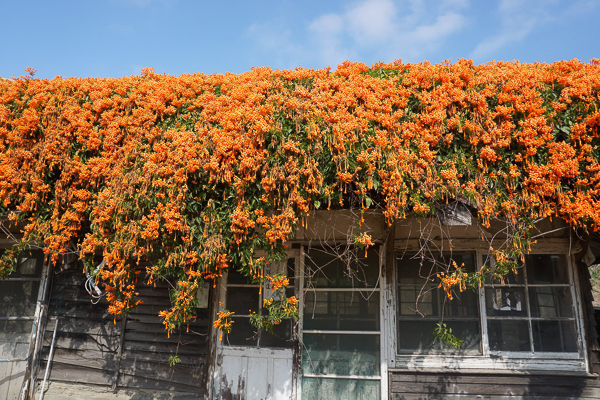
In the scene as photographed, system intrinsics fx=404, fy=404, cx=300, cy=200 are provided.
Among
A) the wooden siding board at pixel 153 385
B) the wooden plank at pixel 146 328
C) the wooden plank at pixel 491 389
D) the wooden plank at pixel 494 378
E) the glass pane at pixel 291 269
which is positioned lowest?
the wooden siding board at pixel 153 385

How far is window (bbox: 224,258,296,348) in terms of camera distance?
4.69 metres

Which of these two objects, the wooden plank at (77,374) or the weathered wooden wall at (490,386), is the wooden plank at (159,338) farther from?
the weathered wooden wall at (490,386)

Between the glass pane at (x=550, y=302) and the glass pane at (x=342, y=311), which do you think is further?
the glass pane at (x=342, y=311)

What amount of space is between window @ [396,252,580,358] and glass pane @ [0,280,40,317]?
465 cm

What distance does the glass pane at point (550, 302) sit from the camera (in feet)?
14.8

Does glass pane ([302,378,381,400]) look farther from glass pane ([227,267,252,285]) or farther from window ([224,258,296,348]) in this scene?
glass pane ([227,267,252,285])

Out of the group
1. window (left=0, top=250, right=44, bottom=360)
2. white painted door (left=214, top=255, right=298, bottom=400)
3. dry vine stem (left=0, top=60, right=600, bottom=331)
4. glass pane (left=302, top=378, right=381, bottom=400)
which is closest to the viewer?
dry vine stem (left=0, top=60, right=600, bottom=331)

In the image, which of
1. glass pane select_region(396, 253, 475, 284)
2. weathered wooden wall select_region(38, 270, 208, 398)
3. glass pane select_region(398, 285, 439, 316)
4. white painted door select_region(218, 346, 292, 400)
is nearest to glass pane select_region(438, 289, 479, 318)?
glass pane select_region(398, 285, 439, 316)

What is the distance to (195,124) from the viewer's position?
160 inches

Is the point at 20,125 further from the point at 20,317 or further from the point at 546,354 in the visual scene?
the point at 546,354

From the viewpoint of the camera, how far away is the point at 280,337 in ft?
15.3

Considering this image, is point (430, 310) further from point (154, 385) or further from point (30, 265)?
point (30, 265)

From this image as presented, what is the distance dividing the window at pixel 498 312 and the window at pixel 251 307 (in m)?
1.28

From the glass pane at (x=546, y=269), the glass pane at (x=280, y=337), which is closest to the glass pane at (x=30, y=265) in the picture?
the glass pane at (x=280, y=337)
